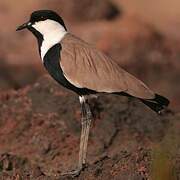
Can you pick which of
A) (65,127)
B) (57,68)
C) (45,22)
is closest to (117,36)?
(65,127)

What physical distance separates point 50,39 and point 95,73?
763 millimetres

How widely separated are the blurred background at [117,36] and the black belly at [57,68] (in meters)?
11.5

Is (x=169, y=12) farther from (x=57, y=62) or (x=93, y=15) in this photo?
(x=57, y=62)

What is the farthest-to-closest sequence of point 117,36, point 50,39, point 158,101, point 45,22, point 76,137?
point 117,36, point 76,137, point 45,22, point 50,39, point 158,101

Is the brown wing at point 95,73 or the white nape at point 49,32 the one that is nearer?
the brown wing at point 95,73

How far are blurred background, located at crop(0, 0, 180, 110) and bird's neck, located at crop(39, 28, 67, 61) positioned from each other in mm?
11223

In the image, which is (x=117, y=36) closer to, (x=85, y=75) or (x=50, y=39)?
(x=50, y=39)

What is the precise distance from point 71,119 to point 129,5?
59.4ft

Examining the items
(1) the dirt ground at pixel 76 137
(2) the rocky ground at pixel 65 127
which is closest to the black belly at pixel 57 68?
(1) the dirt ground at pixel 76 137

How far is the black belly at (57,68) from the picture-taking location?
30.9 ft

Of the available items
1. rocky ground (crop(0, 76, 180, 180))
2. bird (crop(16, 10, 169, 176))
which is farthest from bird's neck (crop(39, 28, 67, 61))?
rocky ground (crop(0, 76, 180, 180))

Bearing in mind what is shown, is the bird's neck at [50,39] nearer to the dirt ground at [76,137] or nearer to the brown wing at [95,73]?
the brown wing at [95,73]

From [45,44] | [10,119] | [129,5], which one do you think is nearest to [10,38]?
[129,5]

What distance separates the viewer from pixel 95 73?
30.9ft
